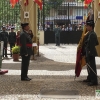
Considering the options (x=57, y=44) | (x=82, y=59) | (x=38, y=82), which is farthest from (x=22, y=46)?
(x=57, y=44)

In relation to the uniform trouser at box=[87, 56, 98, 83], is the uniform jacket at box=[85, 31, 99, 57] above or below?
above

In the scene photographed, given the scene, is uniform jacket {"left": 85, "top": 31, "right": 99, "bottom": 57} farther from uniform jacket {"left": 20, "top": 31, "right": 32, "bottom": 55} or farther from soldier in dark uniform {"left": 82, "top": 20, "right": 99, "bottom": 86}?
uniform jacket {"left": 20, "top": 31, "right": 32, "bottom": 55}

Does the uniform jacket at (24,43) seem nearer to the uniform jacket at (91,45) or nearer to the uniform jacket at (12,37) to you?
the uniform jacket at (91,45)

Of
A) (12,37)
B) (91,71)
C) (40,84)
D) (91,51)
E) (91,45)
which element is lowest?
(40,84)

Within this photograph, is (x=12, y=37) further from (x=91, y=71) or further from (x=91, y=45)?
(x=91, y=45)

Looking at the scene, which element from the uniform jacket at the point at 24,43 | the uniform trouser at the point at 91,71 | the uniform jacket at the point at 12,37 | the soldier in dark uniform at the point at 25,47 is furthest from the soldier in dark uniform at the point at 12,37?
the uniform trouser at the point at 91,71

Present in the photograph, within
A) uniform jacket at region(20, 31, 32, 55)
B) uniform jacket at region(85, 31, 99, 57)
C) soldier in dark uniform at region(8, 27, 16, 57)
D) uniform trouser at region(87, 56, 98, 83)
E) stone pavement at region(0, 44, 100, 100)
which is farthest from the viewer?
soldier in dark uniform at region(8, 27, 16, 57)

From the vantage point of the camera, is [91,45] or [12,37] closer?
[91,45]

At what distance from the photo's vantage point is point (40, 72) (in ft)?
44.1

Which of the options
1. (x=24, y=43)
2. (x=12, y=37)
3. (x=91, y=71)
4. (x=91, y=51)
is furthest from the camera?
(x=12, y=37)

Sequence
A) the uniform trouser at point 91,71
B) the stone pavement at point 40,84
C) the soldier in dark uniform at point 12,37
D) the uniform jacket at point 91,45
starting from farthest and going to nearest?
the soldier in dark uniform at point 12,37 < the uniform trouser at point 91,71 < the uniform jacket at point 91,45 < the stone pavement at point 40,84

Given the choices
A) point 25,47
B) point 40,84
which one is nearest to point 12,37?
point 25,47

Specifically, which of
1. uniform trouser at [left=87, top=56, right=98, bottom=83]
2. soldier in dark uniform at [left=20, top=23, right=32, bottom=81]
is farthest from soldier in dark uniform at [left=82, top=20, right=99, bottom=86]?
soldier in dark uniform at [left=20, top=23, right=32, bottom=81]

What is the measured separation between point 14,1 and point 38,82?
28.8ft
